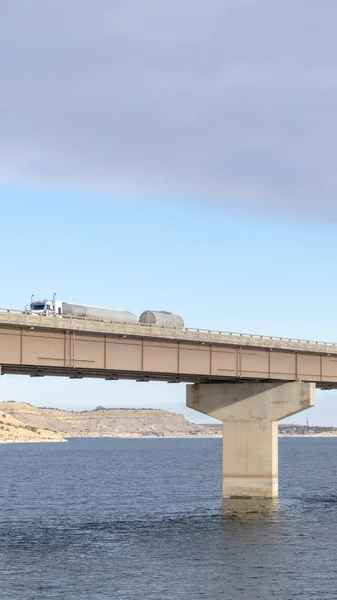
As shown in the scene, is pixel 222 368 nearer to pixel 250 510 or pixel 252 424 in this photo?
pixel 252 424

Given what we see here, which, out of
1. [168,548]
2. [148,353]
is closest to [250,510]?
[148,353]

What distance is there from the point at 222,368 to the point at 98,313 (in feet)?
47.4

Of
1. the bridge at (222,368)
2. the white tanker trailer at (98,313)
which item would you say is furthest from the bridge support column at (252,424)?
the white tanker trailer at (98,313)

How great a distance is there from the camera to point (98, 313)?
263ft

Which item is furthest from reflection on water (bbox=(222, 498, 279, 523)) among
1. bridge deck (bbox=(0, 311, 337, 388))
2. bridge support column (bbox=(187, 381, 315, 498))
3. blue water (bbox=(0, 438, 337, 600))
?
bridge deck (bbox=(0, 311, 337, 388))

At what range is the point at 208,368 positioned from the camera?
8812 centimetres

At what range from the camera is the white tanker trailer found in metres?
78.3

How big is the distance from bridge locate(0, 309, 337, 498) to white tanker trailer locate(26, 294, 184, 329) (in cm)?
186

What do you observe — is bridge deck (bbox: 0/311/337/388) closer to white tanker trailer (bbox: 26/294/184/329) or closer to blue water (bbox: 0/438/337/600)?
white tanker trailer (bbox: 26/294/184/329)

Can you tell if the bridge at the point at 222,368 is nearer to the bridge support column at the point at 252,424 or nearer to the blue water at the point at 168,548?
the bridge support column at the point at 252,424

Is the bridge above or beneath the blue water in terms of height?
above

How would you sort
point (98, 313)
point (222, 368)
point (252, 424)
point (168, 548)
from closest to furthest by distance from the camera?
1. point (168, 548)
2. point (98, 313)
3. point (222, 368)
4. point (252, 424)

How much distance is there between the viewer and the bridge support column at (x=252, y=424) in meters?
93.0

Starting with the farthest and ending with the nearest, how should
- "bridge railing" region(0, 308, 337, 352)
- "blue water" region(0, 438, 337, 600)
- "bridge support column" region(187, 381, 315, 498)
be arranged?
1. "bridge support column" region(187, 381, 315, 498)
2. "bridge railing" region(0, 308, 337, 352)
3. "blue water" region(0, 438, 337, 600)
